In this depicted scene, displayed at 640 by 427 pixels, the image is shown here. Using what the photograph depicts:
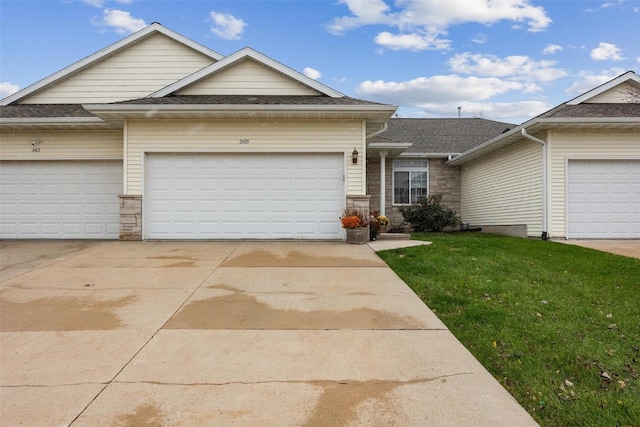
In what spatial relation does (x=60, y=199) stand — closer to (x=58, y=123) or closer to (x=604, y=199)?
(x=58, y=123)

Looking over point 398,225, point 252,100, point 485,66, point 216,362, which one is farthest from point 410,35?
point 216,362

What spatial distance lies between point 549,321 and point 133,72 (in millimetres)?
13085

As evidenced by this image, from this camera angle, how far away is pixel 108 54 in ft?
40.4

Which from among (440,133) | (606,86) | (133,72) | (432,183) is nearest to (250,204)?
(133,72)

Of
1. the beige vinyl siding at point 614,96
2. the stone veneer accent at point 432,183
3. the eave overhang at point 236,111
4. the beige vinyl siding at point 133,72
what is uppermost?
the beige vinyl siding at point 133,72

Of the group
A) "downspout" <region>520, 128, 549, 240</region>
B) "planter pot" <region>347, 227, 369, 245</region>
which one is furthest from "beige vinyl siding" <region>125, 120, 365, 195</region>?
"downspout" <region>520, 128, 549, 240</region>

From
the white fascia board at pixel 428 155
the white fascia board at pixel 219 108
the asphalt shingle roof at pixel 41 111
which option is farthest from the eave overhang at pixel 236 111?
the white fascia board at pixel 428 155

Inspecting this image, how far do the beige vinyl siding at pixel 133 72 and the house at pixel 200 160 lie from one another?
1238mm

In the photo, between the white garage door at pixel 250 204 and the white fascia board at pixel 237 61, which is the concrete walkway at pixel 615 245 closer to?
the white garage door at pixel 250 204

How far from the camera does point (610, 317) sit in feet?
14.1

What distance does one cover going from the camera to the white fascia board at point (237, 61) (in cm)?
1088

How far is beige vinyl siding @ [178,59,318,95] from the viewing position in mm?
11180

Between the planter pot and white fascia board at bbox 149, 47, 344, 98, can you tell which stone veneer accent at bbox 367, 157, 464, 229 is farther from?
the planter pot

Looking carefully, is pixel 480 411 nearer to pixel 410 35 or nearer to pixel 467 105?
pixel 410 35
